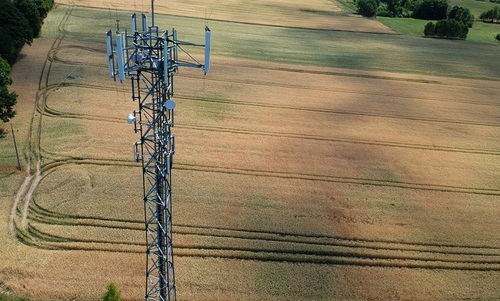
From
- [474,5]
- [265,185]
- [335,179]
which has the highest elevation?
[474,5]

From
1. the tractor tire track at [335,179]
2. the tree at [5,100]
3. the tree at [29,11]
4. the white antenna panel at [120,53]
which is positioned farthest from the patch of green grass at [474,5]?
the white antenna panel at [120,53]

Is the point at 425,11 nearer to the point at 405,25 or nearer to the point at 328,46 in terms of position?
the point at 405,25

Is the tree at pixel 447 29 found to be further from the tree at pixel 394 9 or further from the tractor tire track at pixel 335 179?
the tractor tire track at pixel 335 179

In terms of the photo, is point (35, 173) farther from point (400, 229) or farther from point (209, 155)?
point (400, 229)

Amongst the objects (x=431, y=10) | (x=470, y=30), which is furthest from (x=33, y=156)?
(x=431, y=10)

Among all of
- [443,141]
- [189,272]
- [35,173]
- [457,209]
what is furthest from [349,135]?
[35,173]

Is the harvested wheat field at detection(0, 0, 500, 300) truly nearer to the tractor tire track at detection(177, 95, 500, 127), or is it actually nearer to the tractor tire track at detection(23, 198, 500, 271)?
the tractor tire track at detection(23, 198, 500, 271)
